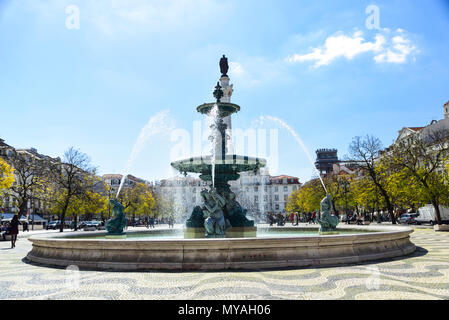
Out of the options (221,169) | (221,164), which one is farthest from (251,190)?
(221,164)

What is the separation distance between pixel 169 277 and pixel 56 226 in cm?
5054

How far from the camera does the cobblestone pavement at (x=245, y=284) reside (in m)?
5.04

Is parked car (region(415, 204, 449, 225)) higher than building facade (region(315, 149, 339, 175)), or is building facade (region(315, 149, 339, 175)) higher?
building facade (region(315, 149, 339, 175))

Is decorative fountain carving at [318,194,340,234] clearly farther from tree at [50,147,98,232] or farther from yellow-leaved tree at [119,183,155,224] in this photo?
yellow-leaved tree at [119,183,155,224]

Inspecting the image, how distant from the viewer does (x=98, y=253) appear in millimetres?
7652

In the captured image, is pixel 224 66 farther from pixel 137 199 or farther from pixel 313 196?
pixel 137 199

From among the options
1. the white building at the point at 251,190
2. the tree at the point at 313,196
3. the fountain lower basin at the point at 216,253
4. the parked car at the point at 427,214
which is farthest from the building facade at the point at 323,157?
the fountain lower basin at the point at 216,253

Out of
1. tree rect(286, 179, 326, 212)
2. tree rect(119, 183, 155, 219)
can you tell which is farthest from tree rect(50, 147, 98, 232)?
tree rect(286, 179, 326, 212)

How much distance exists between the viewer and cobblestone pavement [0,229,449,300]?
16.5ft

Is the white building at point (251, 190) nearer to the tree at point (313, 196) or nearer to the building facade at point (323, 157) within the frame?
the tree at point (313, 196)

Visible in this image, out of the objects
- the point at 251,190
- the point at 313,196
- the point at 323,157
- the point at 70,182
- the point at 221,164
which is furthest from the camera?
the point at 323,157

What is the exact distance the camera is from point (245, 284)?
568cm
